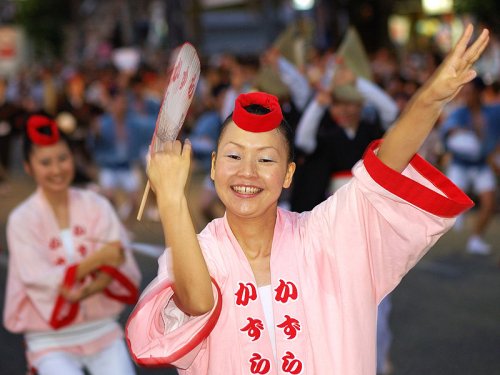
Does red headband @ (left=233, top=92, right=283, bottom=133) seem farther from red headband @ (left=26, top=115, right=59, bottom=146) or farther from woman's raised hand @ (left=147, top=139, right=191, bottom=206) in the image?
red headband @ (left=26, top=115, right=59, bottom=146)

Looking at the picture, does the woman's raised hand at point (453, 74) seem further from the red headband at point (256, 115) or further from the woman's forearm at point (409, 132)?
the red headband at point (256, 115)

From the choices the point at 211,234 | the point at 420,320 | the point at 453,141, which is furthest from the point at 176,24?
the point at 211,234

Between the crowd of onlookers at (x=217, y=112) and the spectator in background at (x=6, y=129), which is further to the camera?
the spectator in background at (x=6, y=129)

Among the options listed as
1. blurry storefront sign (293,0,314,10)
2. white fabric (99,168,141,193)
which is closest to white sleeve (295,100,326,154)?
white fabric (99,168,141,193)

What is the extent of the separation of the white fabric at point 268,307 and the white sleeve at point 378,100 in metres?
3.43

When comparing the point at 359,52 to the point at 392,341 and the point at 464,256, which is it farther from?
the point at 464,256

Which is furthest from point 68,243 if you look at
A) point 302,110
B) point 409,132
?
point 302,110

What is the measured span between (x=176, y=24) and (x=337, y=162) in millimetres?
12232

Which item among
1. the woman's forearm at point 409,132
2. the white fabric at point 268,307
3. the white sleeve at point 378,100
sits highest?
the woman's forearm at point 409,132

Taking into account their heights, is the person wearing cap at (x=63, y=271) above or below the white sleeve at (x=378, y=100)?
below

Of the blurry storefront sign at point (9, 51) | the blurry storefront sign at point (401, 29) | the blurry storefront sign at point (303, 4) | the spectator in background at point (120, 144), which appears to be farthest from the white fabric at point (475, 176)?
the blurry storefront sign at point (9, 51)

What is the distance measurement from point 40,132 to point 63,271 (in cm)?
68

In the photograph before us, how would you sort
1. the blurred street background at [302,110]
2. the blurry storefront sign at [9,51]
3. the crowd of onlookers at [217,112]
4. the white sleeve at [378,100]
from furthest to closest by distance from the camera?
1. the blurry storefront sign at [9,51]
2. the blurred street background at [302,110]
3. the white sleeve at [378,100]
4. the crowd of onlookers at [217,112]

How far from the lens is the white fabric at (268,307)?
9.11ft
